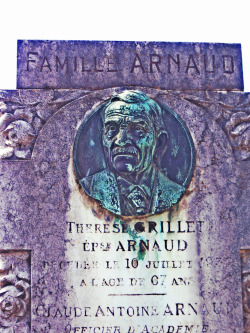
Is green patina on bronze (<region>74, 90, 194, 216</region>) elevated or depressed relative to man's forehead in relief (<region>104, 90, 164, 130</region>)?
depressed

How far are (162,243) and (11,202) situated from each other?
1.71 metres

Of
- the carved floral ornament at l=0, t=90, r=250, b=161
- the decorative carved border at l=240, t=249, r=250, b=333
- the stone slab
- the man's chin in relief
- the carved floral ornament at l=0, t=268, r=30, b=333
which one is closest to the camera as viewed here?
the carved floral ornament at l=0, t=268, r=30, b=333

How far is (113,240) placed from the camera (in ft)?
27.7

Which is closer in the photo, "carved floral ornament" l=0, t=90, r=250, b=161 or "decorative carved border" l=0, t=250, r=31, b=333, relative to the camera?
"decorative carved border" l=0, t=250, r=31, b=333

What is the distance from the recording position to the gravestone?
8312 millimetres

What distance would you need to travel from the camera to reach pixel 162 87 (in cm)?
901

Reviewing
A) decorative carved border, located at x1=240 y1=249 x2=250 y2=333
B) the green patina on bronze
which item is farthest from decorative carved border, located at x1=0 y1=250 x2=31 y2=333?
decorative carved border, located at x1=240 y1=249 x2=250 y2=333

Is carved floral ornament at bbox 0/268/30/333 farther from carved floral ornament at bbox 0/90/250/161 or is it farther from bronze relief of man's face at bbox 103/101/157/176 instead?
bronze relief of man's face at bbox 103/101/157/176

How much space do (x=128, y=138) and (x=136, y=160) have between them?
0.26 m

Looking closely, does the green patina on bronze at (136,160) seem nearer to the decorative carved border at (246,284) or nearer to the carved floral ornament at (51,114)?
the carved floral ornament at (51,114)

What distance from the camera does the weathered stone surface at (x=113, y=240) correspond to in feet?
27.2

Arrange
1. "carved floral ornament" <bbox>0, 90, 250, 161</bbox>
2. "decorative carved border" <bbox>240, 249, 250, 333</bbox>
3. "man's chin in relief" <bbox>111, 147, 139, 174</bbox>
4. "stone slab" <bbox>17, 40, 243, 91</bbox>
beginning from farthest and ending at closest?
"stone slab" <bbox>17, 40, 243, 91</bbox>, "carved floral ornament" <bbox>0, 90, 250, 161</bbox>, "man's chin in relief" <bbox>111, 147, 139, 174</bbox>, "decorative carved border" <bbox>240, 249, 250, 333</bbox>

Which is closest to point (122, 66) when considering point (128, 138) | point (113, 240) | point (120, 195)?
point (128, 138)

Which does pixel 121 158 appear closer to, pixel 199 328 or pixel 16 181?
pixel 16 181
